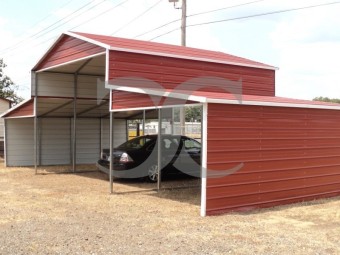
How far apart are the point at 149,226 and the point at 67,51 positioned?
7.31 m

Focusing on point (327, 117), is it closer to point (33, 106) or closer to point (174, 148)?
point (174, 148)

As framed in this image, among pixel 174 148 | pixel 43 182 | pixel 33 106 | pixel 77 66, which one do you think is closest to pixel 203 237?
pixel 174 148

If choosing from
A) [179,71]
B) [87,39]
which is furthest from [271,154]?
[87,39]

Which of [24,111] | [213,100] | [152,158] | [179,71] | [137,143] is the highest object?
[179,71]

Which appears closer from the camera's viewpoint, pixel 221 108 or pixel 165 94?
pixel 221 108

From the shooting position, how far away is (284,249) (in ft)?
19.3

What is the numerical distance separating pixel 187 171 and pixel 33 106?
19.7 feet

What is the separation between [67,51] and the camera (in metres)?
12.7

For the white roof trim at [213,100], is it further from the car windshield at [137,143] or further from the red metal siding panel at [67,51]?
the car windshield at [137,143]

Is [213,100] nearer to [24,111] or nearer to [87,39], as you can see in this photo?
[87,39]

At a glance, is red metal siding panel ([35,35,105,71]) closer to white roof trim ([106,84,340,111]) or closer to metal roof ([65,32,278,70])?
metal roof ([65,32,278,70])

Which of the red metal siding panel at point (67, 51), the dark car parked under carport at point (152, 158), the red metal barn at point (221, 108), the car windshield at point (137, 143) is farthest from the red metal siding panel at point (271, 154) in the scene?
the car windshield at point (137, 143)

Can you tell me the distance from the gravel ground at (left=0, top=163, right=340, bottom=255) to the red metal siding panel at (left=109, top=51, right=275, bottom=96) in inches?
124

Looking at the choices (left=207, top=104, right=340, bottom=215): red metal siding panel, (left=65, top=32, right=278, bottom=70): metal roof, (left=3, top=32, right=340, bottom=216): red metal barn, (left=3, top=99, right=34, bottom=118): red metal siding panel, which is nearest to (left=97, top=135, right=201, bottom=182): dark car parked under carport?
(left=3, top=32, right=340, bottom=216): red metal barn
